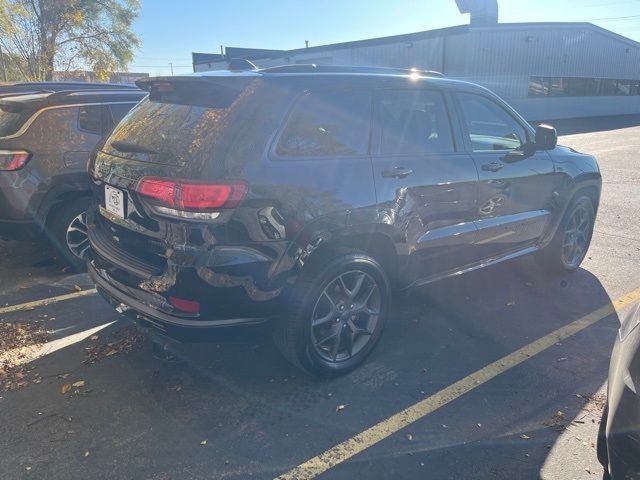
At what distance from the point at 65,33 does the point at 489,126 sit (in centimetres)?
2417

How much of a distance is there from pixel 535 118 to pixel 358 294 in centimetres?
2890

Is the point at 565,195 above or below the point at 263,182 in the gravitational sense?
below

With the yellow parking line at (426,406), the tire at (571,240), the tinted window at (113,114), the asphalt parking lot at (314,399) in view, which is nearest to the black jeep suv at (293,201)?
the asphalt parking lot at (314,399)

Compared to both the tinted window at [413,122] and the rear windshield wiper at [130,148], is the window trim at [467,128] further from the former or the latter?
the rear windshield wiper at [130,148]

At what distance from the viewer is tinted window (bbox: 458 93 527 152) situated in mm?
4089

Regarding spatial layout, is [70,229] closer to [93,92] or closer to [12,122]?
[12,122]

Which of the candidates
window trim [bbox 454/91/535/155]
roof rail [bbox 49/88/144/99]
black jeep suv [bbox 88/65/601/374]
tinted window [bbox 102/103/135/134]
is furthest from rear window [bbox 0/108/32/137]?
window trim [bbox 454/91/535/155]

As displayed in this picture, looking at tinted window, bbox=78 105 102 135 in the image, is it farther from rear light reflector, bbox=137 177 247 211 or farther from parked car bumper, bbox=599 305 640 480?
parked car bumper, bbox=599 305 640 480

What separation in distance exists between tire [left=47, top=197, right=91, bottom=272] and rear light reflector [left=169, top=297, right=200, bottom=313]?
250 centimetres

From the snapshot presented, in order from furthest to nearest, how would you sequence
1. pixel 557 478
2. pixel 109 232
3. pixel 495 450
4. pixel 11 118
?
pixel 11 118, pixel 109 232, pixel 495 450, pixel 557 478

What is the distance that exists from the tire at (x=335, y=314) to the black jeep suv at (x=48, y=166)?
2.86m

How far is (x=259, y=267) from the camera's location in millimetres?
2766

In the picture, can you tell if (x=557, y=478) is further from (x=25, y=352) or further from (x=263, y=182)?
(x=25, y=352)

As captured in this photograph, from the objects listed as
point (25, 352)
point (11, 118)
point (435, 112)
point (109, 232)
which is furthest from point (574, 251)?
point (11, 118)
